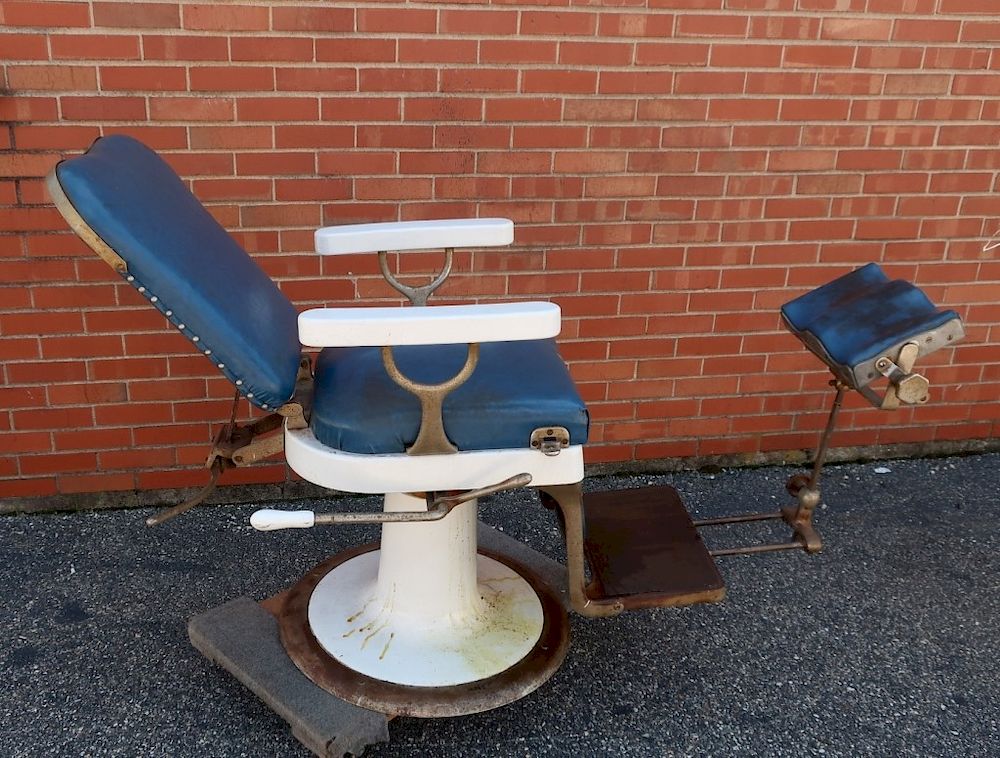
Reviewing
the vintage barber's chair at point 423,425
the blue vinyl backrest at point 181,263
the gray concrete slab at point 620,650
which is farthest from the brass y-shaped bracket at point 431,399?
the gray concrete slab at point 620,650

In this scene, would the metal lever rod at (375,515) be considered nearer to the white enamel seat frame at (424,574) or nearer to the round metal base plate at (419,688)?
the white enamel seat frame at (424,574)

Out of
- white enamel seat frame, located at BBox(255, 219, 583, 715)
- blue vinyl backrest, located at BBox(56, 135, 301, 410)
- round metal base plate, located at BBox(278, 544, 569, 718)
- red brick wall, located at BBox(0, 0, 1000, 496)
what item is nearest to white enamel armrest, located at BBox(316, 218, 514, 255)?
white enamel seat frame, located at BBox(255, 219, 583, 715)

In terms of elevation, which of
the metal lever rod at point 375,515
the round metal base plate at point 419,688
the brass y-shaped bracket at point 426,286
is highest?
the brass y-shaped bracket at point 426,286

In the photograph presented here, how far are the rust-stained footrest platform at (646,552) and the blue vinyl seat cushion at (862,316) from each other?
0.57 metres

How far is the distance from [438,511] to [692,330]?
1.54 metres

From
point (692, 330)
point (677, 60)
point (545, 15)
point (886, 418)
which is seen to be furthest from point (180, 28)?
point (886, 418)

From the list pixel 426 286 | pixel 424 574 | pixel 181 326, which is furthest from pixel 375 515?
pixel 426 286

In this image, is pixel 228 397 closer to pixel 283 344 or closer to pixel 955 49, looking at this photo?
pixel 283 344

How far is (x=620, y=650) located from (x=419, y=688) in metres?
0.58

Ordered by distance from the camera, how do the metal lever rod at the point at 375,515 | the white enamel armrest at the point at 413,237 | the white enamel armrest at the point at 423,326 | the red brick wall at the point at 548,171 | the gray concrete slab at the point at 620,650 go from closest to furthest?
the white enamel armrest at the point at 423,326 → the metal lever rod at the point at 375,515 → the gray concrete slab at the point at 620,650 → the white enamel armrest at the point at 413,237 → the red brick wall at the point at 548,171

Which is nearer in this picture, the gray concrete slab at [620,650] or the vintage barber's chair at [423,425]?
the vintage barber's chair at [423,425]

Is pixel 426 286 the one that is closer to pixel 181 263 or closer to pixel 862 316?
pixel 181 263

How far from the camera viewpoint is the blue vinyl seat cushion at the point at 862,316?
1.83 meters

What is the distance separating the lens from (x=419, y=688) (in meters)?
1.90
